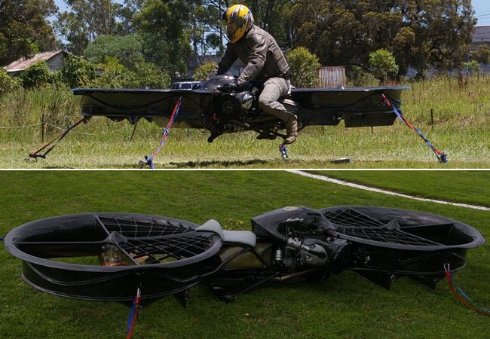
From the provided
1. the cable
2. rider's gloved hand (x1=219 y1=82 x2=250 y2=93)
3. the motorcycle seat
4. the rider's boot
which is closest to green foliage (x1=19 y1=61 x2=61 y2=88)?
rider's gloved hand (x1=219 y1=82 x2=250 y2=93)

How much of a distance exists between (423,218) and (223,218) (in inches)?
116

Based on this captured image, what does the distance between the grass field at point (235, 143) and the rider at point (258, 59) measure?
110cm

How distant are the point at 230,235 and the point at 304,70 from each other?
11309mm

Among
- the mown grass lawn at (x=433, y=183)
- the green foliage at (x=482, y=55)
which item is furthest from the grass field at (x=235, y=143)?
the green foliage at (x=482, y=55)

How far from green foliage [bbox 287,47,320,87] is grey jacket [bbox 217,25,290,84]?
8.30 meters

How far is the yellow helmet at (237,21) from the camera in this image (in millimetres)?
6359

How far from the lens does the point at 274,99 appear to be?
21.7ft

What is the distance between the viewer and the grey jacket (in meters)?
6.53

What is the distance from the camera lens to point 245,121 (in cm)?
687

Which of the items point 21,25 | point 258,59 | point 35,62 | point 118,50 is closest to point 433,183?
point 258,59

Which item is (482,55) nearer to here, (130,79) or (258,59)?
(130,79)

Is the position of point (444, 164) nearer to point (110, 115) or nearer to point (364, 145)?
point (364, 145)

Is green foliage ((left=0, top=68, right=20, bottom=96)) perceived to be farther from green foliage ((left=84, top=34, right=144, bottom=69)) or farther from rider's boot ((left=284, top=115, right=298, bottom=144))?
green foliage ((left=84, top=34, right=144, bottom=69))

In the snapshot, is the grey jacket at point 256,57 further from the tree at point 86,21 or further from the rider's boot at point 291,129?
the tree at point 86,21
